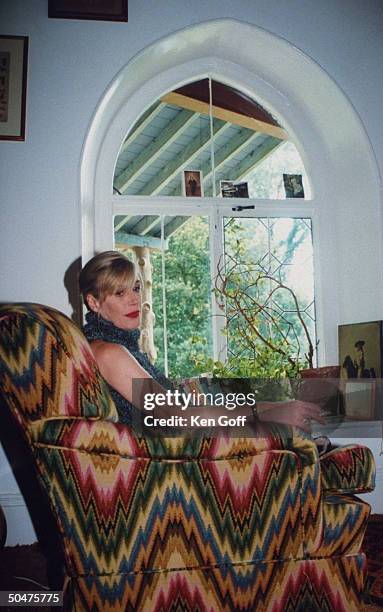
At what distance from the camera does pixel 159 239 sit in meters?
3.28

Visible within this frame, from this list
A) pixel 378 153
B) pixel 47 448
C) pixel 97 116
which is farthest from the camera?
pixel 378 153

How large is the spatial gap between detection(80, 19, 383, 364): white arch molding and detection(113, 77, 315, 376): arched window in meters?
0.08

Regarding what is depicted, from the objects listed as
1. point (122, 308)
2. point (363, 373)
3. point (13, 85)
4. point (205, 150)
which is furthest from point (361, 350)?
point (13, 85)

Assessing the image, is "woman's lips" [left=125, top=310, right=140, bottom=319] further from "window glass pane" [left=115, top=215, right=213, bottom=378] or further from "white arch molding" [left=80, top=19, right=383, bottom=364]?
"window glass pane" [left=115, top=215, right=213, bottom=378]

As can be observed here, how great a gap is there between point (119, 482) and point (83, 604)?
0.88 feet

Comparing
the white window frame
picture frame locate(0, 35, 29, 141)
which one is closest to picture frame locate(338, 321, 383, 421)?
the white window frame

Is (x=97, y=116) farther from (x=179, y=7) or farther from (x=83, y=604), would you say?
(x=83, y=604)

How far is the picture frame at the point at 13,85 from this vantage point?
2.80 m

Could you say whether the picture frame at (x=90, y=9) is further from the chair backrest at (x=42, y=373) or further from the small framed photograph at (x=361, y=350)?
the chair backrest at (x=42, y=373)

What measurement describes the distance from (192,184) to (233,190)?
0.23 metres

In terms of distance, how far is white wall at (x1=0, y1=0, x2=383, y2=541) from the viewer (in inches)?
110

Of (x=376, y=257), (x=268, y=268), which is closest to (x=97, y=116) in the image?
(x=268, y=268)

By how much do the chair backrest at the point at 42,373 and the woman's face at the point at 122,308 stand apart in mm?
721

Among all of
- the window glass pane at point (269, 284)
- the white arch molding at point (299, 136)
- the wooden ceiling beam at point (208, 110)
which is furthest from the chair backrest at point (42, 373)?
the wooden ceiling beam at point (208, 110)
